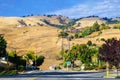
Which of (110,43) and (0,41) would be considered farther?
(0,41)

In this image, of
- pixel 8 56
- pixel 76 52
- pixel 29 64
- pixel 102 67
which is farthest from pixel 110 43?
pixel 29 64

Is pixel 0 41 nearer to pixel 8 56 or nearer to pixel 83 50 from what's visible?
pixel 8 56

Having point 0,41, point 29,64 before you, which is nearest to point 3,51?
point 0,41

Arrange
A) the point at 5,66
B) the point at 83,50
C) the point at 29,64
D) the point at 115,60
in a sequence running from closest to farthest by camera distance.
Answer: the point at 115,60 → the point at 5,66 → the point at 83,50 → the point at 29,64

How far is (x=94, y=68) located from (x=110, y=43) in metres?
70.4

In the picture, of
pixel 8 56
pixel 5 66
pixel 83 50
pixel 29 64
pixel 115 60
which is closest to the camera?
pixel 115 60

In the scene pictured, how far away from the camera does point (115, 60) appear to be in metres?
73.4

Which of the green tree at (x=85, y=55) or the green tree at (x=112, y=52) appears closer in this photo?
the green tree at (x=112, y=52)

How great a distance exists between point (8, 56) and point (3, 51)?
435 inches

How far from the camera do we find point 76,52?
499 feet

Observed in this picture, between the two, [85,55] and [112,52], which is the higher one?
[85,55]

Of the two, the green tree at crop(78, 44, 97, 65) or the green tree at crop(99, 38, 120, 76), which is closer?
the green tree at crop(99, 38, 120, 76)

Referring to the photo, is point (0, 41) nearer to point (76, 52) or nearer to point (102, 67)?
point (76, 52)

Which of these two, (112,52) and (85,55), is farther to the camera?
(85,55)
